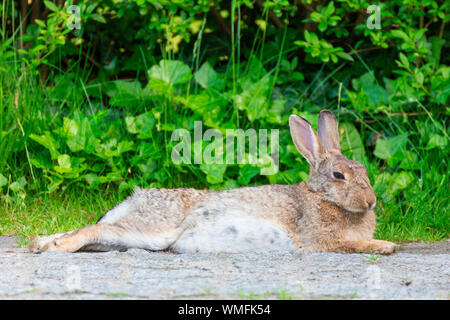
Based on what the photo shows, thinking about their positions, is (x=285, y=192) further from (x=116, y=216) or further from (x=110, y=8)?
(x=110, y=8)

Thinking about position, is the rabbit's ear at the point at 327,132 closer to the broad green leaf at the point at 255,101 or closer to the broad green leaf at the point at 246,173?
the broad green leaf at the point at 246,173

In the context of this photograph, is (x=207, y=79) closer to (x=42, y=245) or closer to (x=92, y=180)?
(x=92, y=180)

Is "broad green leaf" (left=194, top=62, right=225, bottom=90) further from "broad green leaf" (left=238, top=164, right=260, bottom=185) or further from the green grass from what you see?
the green grass

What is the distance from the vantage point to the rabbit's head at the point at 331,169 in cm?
439

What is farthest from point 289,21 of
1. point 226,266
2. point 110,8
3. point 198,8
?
point 226,266

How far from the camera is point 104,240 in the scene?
14.1 feet

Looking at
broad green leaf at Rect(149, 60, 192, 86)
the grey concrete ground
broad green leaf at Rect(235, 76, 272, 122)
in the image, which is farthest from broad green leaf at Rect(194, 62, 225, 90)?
the grey concrete ground

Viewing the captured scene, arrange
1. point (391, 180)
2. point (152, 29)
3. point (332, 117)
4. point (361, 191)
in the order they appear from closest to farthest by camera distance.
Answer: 1. point (361, 191)
2. point (332, 117)
3. point (391, 180)
4. point (152, 29)

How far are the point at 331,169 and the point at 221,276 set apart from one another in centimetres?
145

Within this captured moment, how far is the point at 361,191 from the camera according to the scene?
438 cm

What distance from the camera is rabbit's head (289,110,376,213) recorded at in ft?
14.4

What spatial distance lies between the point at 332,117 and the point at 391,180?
3.06ft

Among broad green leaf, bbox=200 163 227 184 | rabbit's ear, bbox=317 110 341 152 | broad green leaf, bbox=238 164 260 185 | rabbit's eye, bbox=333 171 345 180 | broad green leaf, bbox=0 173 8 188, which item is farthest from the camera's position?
broad green leaf, bbox=238 164 260 185

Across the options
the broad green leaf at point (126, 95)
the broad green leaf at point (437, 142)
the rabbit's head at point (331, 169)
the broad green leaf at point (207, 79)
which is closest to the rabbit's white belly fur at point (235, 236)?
the rabbit's head at point (331, 169)
